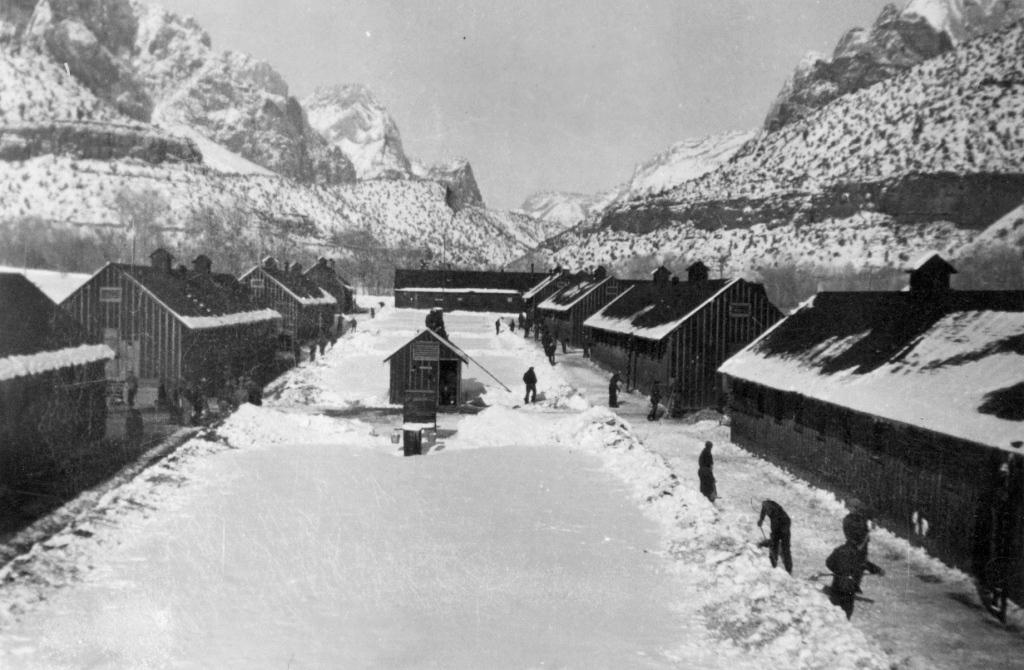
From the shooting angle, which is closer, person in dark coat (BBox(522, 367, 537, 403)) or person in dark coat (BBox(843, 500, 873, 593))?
person in dark coat (BBox(843, 500, 873, 593))

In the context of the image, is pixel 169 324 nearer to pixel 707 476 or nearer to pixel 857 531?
pixel 707 476

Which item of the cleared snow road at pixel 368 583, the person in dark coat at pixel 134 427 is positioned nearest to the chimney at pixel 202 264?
the person in dark coat at pixel 134 427

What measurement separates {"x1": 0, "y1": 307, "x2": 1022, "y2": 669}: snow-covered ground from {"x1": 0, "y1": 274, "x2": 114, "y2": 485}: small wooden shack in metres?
3.40

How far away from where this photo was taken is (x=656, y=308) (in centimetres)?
3841

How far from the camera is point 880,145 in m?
24.0

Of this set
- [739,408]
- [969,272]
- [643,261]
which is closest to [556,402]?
[739,408]

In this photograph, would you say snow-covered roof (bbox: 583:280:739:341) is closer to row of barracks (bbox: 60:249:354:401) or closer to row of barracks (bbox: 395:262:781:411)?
row of barracks (bbox: 395:262:781:411)

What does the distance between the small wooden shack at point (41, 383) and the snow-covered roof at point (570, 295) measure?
40236 mm

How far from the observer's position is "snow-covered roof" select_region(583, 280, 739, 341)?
33406 mm

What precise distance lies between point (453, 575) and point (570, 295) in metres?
53.6

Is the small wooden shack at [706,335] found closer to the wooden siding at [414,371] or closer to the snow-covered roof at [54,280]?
the wooden siding at [414,371]

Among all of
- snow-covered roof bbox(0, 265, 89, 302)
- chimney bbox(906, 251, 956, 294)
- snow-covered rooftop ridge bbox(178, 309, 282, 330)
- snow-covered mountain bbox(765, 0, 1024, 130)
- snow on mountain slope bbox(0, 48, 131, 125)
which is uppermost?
snow on mountain slope bbox(0, 48, 131, 125)

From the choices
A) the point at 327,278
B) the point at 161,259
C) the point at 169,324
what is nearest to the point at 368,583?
the point at 169,324

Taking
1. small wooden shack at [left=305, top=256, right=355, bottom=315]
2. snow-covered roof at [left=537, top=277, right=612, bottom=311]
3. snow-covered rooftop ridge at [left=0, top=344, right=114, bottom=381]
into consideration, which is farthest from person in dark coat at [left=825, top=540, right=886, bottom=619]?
small wooden shack at [left=305, top=256, right=355, bottom=315]
